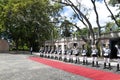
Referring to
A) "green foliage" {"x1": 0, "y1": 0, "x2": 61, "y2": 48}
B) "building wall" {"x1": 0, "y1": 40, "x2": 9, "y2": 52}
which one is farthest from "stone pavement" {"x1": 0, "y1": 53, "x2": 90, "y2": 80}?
"building wall" {"x1": 0, "y1": 40, "x2": 9, "y2": 52}

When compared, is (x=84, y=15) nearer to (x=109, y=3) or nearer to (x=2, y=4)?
(x=109, y=3)

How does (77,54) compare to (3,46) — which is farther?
(3,46)

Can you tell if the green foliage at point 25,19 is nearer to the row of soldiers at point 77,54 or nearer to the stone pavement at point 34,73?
the row of soldiers at point 77,54

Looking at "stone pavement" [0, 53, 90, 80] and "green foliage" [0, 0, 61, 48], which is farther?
"green foliage" [0, 0, 61, 48]

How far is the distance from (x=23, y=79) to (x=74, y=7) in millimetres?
30775

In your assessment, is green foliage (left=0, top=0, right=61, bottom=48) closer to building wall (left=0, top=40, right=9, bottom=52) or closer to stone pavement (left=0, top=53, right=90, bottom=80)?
building wall (left=0, top=40, right=9, bottom=52)

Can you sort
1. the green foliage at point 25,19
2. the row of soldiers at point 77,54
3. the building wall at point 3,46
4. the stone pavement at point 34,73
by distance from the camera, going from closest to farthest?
the stone pavement at point 34,73 < the row of soldiers at point 77,54 < the building wall at point 3,46 < the green foliage at point 25,19

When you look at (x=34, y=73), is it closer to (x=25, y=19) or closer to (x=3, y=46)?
(x=3, y=46)

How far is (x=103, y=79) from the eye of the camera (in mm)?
16984

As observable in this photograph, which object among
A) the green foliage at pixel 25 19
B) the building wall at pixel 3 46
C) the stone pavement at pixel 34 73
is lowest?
the stone pavement at pixel 34 73

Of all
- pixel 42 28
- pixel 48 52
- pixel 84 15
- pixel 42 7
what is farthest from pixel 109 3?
pixel 42 28

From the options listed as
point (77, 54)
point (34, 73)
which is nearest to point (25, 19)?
point (77, 54)

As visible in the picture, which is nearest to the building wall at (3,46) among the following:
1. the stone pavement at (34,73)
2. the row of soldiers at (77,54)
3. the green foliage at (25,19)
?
the green foliage at (25,19)

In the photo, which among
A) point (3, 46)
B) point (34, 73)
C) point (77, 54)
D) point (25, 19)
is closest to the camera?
point (34, 73)
